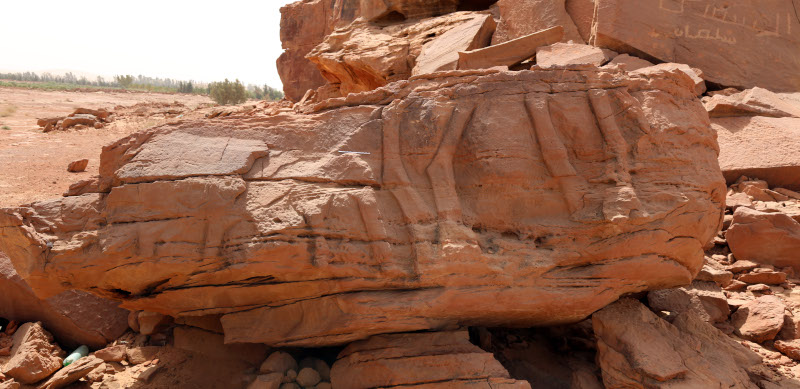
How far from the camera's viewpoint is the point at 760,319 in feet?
15.9

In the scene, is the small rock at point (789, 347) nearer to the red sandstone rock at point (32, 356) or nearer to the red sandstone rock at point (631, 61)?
the red sandstone rock at point (631, 61)

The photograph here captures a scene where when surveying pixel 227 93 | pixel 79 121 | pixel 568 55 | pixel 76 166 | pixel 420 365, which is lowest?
pixel 420 365

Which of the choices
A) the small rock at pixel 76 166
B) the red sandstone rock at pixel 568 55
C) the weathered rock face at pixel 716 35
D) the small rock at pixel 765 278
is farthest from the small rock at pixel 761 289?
the small rock at pixel 76 166

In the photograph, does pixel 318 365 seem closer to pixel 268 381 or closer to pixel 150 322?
pixel 268 381

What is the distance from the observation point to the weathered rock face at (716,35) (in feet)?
23.9

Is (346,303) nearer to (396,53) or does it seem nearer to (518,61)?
(518,61)

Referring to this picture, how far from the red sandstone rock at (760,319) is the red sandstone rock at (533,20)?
4.73 m

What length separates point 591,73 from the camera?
4.13 meters

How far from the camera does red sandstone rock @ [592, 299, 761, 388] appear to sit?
3.83m

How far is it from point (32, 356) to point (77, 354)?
424mm

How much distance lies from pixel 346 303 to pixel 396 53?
19.5 ft

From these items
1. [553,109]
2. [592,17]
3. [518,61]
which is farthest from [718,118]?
[553,109]

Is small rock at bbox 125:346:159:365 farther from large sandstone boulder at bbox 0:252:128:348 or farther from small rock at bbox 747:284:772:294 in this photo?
small rock at bbox 747:284:772:294

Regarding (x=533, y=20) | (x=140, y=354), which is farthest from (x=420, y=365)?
(x=533, y=20)
